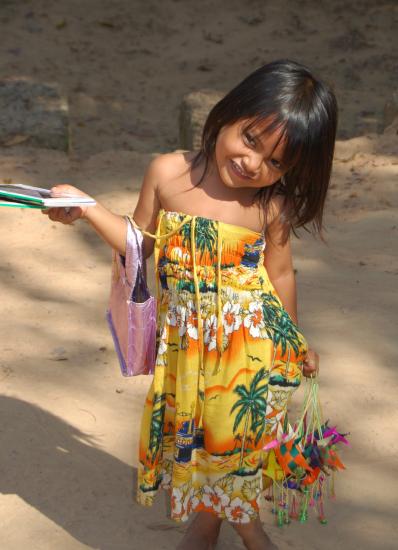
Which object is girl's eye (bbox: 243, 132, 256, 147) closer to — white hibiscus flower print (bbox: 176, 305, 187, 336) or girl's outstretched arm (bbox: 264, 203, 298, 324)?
girl's outstretched arm (bbox: 264, 203, 298, 324)

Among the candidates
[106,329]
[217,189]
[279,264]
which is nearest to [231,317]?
[279,264]

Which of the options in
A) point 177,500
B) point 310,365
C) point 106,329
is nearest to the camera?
point 177,500

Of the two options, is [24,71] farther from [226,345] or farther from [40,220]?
[226,345]

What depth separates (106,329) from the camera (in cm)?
397

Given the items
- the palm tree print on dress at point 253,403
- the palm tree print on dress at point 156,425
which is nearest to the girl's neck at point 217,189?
the palm tree print on dress at point 253,403

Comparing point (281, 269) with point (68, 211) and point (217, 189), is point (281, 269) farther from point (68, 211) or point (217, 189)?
point (68, 211)

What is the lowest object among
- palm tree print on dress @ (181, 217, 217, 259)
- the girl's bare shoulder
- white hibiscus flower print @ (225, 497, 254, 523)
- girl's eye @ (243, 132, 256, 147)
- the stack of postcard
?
white hibiscus flower print @ (225, 497, 254, 523)

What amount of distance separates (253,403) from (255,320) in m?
0.21

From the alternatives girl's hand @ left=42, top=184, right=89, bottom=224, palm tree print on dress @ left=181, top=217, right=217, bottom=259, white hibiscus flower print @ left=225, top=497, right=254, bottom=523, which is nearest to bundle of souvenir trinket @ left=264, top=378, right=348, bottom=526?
white hibiscus flower print @ left=225, top=497, right=254, bottom=523

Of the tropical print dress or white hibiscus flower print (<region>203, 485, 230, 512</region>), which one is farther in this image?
white hibiscus flower print (<region>203, 485, 230, 512</region>)

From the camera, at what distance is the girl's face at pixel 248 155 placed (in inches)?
86.6

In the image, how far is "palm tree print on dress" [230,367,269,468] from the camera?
2375 mm

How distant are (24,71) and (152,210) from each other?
6.48m

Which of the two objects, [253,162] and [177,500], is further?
[177,500]
